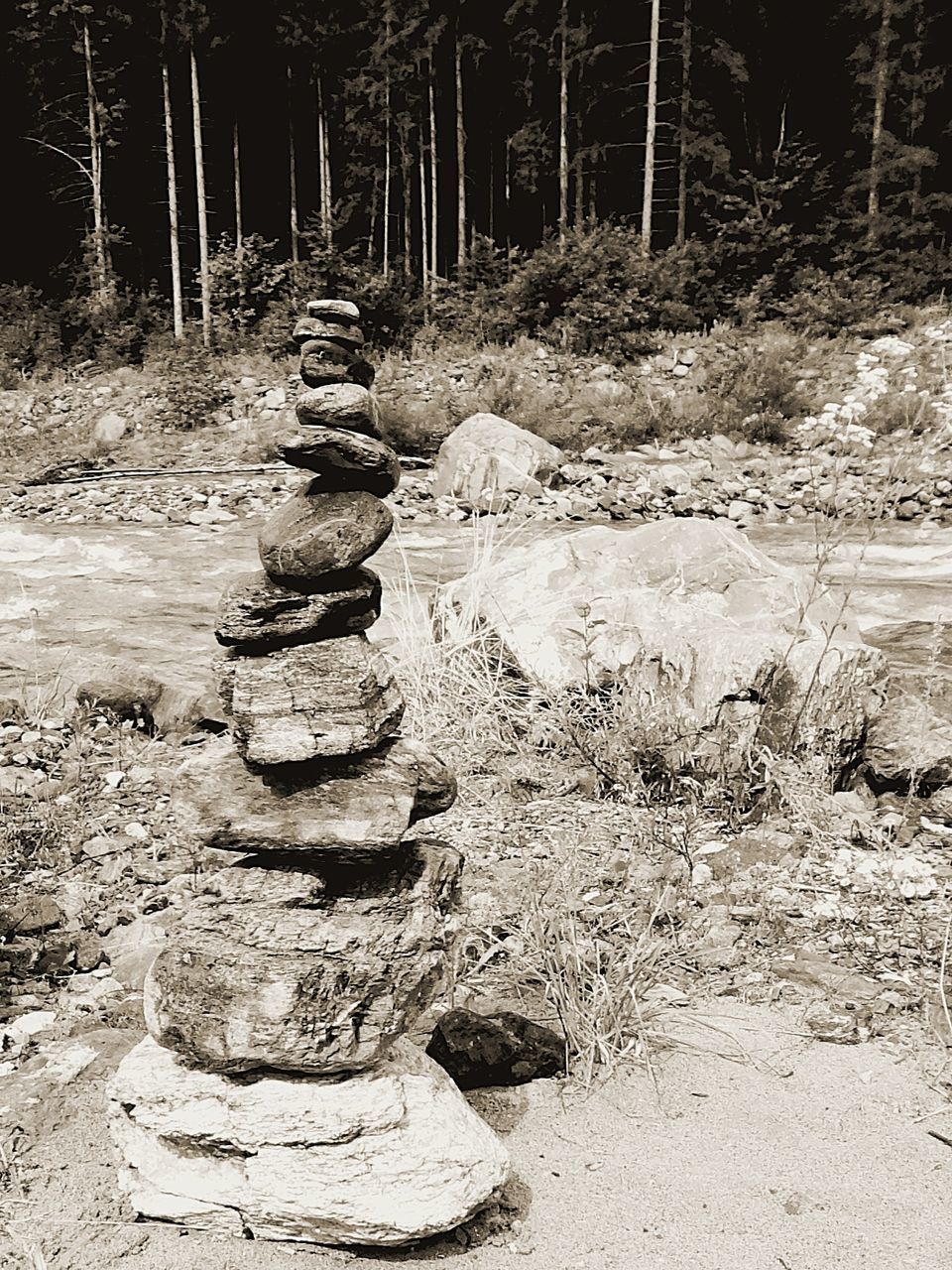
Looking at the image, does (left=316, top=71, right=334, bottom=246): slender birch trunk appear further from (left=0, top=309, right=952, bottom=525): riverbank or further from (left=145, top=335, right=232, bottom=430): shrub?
(left=0, top=309, right=952, bottom=525): riverbank

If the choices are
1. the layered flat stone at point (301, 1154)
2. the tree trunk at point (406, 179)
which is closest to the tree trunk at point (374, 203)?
the tree trunk at point (406, 179)

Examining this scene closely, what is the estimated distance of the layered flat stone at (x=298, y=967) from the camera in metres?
2.51

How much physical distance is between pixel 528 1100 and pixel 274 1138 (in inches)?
31.7

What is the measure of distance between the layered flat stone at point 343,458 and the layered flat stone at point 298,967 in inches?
35.9

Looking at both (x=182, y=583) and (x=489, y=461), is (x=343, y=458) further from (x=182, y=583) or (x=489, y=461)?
(x=489, y=461)

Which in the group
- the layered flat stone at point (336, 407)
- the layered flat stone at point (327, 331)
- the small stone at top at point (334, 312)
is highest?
the small stone at top at point (334, 312)

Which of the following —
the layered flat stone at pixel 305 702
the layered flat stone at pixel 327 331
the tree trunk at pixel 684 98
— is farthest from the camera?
the tree trunk at pixel 684 98

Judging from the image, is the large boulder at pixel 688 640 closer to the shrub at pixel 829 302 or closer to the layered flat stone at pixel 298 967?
the layered flat stone at pixel 298 967

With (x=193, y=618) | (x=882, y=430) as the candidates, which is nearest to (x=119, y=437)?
(x=193, y=618)

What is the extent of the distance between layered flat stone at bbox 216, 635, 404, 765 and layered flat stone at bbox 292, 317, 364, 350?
2.45ft

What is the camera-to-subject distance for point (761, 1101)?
3.00 m

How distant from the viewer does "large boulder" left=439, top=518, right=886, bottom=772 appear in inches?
208

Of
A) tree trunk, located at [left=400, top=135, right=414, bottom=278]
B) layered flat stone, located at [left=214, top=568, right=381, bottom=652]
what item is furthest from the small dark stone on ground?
tree trunk, located at [left=400, top=135, right=414, bottom=278]

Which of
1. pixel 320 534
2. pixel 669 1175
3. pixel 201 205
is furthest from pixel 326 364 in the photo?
pixel 201 205
